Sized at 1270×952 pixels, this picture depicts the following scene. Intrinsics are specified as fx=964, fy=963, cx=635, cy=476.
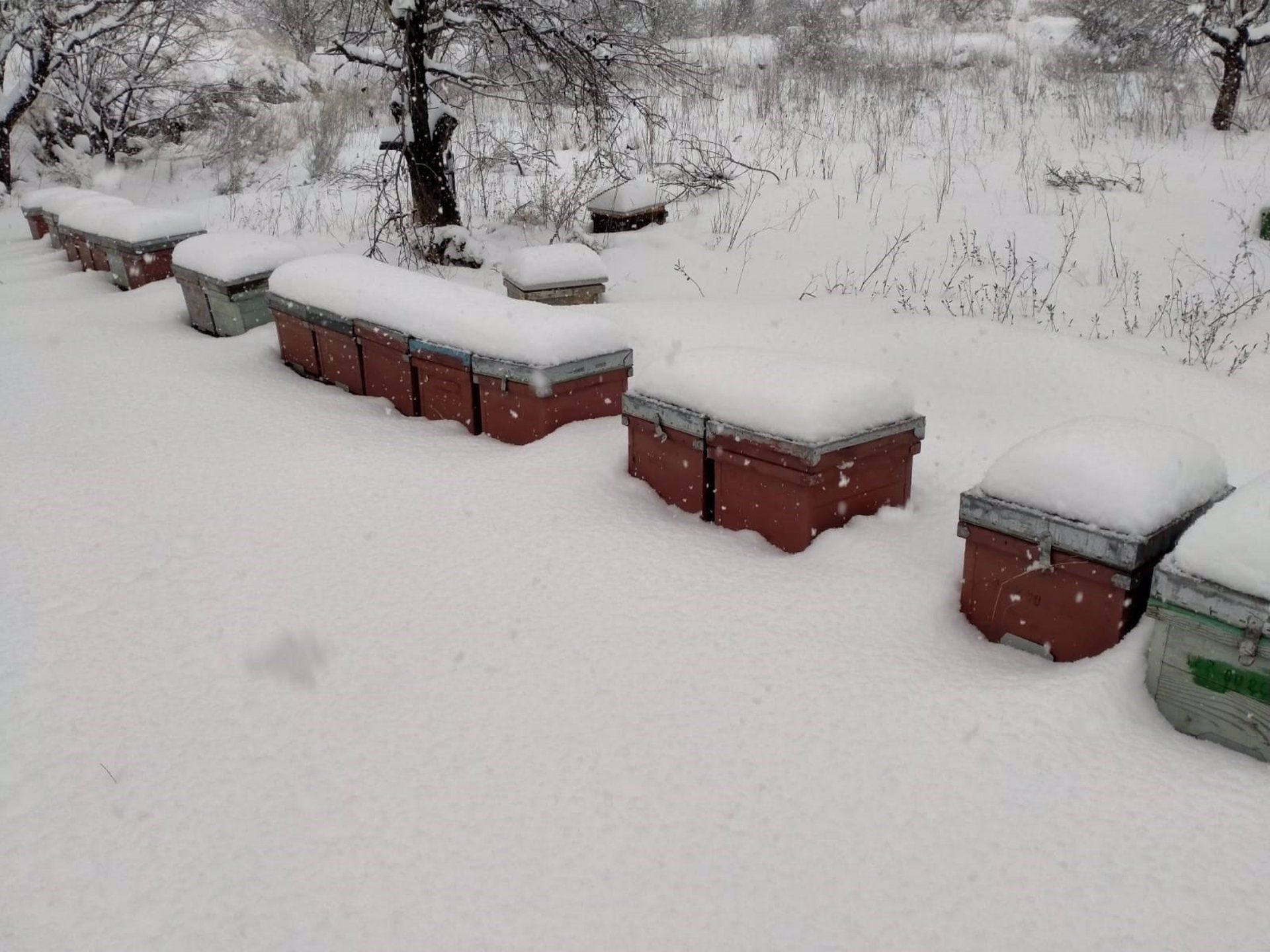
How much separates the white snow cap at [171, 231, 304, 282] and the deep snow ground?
2.34 meters

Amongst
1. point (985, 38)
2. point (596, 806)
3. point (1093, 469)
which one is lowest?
point (596, 806)

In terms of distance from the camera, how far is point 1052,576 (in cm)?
305

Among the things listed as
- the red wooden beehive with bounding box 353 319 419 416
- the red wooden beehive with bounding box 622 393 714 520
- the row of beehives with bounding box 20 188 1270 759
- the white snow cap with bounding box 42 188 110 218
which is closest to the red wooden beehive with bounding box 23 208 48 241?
the white snow cap with bounding box 42 188 110 218

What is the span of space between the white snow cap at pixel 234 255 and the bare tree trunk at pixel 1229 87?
34.3ft

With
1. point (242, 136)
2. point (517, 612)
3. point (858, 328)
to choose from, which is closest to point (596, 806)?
point (517, 612)

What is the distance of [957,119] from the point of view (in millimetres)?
12727

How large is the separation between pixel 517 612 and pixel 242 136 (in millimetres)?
14853

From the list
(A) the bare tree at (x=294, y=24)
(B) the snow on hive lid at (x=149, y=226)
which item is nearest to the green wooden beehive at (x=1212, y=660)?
(B) the snow on hive lid at (x=149, y=226)

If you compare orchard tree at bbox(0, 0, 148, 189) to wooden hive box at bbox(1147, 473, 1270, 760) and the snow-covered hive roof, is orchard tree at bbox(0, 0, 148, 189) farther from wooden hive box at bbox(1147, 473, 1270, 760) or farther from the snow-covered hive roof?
wooden hive box at bbox(1147, 473, 1270, 760)

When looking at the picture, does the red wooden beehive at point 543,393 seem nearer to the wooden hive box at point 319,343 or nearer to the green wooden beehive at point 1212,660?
the wooden hive box at point 319,343

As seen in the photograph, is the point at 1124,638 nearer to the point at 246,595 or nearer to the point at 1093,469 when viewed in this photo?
the point at 1093,469

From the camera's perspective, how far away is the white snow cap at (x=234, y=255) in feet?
22.3

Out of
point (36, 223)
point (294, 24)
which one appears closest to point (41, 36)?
point (36, 223)

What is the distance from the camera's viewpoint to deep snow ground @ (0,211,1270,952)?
2.26 metres
